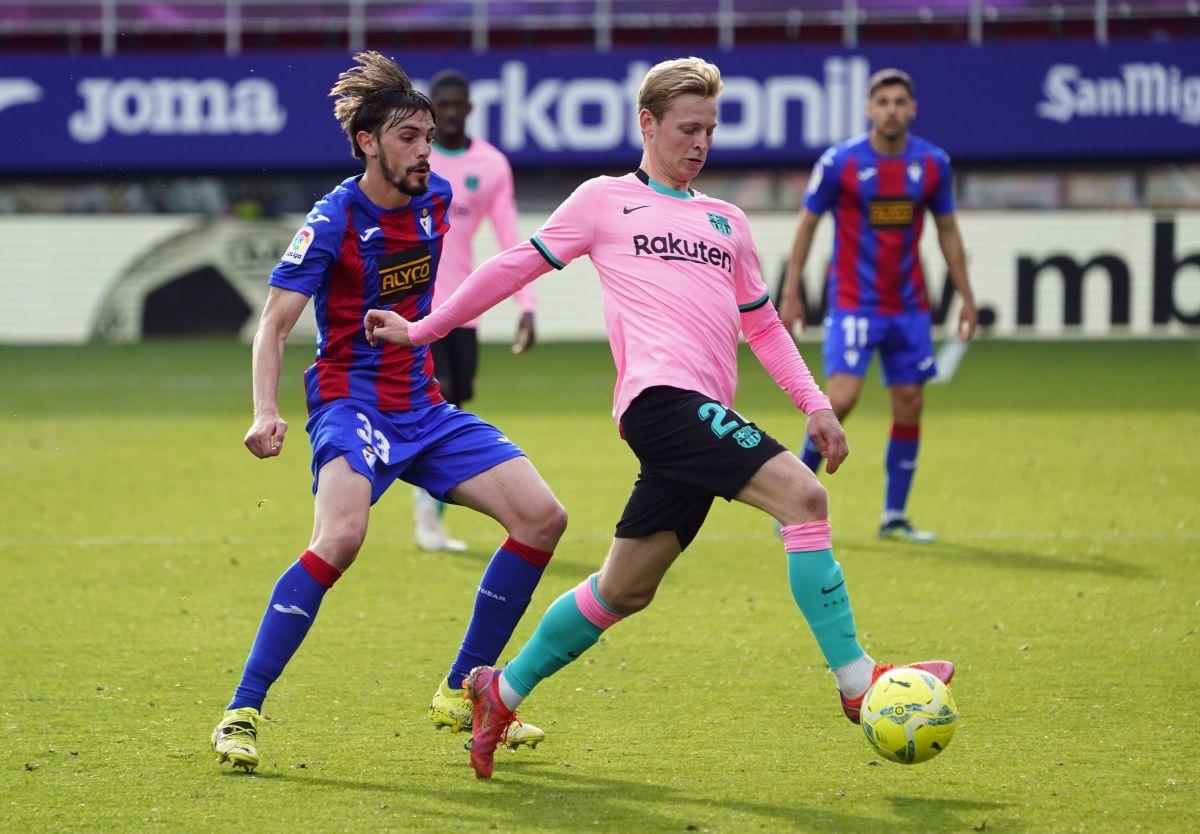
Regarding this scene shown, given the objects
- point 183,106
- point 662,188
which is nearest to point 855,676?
point 662,188

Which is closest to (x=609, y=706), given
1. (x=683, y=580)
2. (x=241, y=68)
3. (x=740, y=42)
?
(x=683, y=580)

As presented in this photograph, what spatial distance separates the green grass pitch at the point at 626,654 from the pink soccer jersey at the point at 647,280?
3.59 ft

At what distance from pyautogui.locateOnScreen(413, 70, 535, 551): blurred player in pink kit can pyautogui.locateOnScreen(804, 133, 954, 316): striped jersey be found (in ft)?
5.26

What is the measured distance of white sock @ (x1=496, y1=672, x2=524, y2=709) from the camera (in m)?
4.71

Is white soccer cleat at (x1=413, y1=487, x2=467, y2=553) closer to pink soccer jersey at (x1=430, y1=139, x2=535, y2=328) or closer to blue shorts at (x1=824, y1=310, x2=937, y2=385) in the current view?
pink soccer jersey at (x1=430, y1=139, x2=535, y2=328)

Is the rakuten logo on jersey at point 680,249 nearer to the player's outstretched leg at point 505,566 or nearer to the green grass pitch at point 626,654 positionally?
the player's outstretched leg at point 505,566

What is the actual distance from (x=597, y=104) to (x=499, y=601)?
1688 centimetres

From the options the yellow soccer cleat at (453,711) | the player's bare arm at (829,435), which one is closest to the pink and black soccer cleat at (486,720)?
the yellow soccer cleat at (453,711)

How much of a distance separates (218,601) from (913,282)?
3855 millimetres

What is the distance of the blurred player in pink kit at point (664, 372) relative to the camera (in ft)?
14.7

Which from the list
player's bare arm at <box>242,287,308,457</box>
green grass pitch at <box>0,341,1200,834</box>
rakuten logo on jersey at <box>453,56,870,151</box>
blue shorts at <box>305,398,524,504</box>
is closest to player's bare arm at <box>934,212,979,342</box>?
green grass pitch at <box>0,341,1200,834</box>

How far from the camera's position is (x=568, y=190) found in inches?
900

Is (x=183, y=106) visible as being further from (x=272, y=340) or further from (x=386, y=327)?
(x=386, y=327)

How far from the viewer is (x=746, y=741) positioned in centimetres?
497
